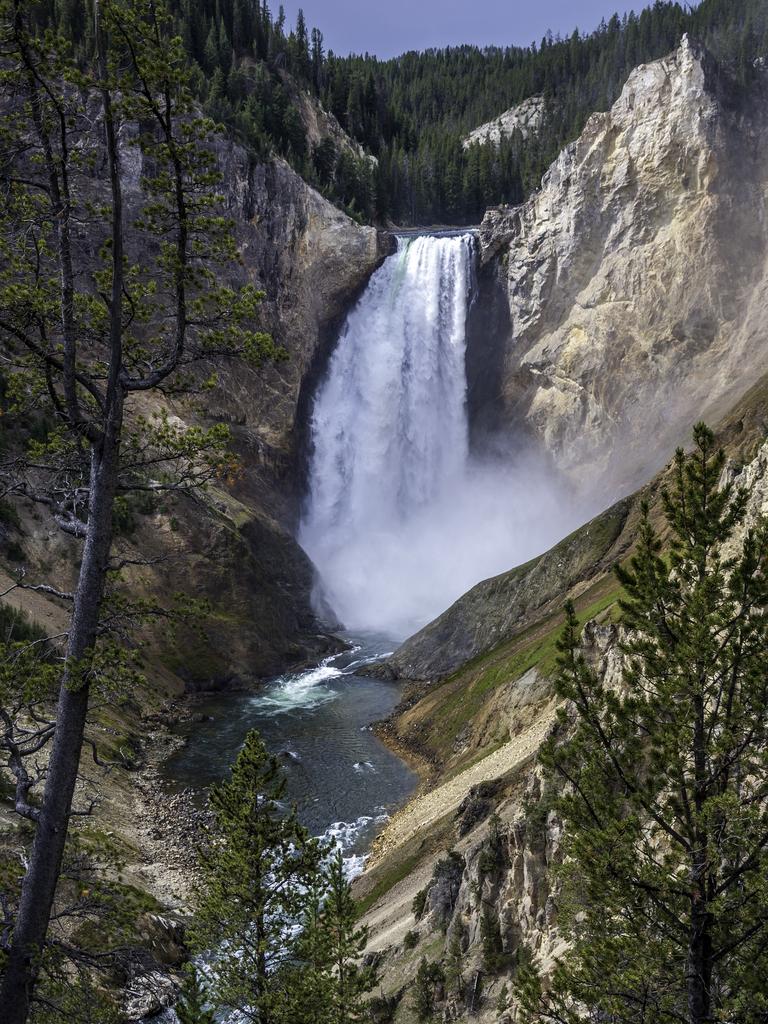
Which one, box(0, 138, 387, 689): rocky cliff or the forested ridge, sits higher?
the forested ridge

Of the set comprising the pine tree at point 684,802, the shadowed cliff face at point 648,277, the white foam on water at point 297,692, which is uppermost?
the shadowed cliff face at point 648,277

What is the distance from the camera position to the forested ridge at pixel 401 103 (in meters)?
83.2

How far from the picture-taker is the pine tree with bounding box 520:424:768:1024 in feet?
22.8

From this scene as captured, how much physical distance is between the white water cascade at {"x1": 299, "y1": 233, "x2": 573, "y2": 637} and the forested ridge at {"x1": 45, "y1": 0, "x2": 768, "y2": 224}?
17.4 meters

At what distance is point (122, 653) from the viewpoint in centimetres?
798

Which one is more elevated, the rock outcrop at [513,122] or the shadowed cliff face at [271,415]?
the rock outcrop at [513,122]

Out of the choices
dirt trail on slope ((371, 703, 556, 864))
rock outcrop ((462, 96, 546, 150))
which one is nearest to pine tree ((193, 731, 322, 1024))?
dirt trail on slope ((371, 703, 556, 864))

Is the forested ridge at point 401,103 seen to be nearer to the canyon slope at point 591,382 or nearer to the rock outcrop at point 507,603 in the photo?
the canyon slope at point 591,382

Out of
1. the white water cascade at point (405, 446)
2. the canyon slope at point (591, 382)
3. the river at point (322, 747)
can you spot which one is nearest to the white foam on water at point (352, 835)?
the river at point (322, 747)

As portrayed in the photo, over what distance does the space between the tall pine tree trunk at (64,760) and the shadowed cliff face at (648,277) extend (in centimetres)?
5243

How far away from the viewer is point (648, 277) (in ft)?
201

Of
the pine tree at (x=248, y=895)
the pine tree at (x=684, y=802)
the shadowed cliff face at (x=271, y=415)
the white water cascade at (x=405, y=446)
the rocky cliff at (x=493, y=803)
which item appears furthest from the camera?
the white water cascade at (x=405, y=446)

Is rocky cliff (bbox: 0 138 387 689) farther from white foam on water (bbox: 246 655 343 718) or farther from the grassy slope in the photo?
the grassy slope

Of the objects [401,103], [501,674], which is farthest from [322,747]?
[401,103]
